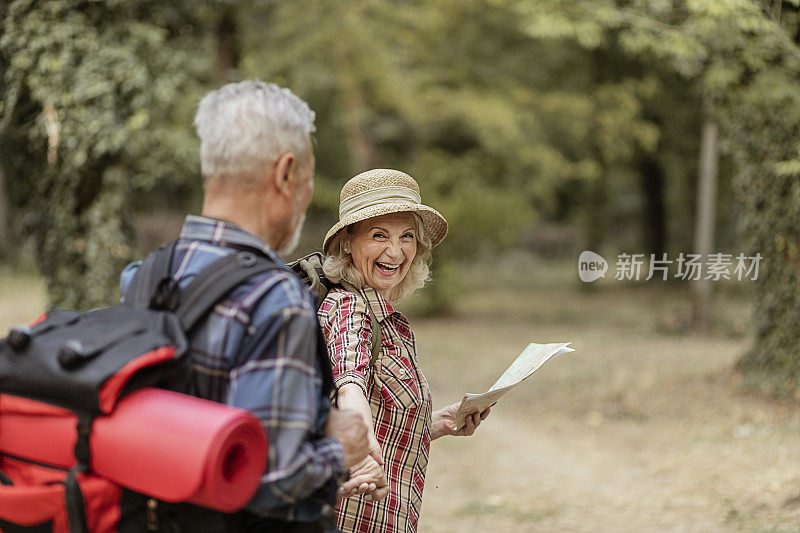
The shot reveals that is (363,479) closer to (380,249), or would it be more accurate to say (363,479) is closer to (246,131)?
(380,249)

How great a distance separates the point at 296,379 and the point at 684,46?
7.27m

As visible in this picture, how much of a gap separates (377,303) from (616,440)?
6.54 metres

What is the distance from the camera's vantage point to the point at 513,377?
270 cm

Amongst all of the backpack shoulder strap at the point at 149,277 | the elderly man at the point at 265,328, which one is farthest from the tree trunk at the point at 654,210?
the backpack shoulder strap at the point at 149,277

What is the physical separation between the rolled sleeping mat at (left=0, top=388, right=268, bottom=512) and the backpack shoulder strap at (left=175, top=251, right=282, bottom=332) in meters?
0.19

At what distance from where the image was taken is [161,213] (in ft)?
91.1

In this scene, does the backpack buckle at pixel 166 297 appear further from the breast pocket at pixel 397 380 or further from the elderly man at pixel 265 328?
the breast pocket at pixel 397 380

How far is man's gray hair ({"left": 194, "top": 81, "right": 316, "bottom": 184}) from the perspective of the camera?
187 cm

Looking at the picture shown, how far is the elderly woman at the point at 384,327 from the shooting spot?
8.96 feet

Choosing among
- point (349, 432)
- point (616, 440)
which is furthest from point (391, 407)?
point (616, 440)

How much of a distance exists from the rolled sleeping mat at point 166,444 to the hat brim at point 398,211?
3.86 feet

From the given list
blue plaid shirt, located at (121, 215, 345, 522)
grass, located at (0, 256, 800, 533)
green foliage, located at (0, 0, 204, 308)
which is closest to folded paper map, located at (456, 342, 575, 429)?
blue plaid shirt, located at (121, 215, 345, 522)

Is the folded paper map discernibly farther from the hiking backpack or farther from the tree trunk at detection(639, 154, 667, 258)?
the tree trunk at detection(639, 154, 667, 258)

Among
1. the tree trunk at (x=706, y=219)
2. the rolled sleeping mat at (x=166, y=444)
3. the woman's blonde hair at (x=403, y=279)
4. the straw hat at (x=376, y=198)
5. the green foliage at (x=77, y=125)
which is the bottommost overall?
the rolled sleeping mat at (x=166, y=444)
